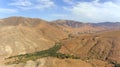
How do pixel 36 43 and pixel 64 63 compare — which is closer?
pixel 64 63

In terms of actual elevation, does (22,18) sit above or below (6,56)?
above

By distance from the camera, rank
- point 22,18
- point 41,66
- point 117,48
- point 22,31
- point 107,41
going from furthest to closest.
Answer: point 22,18
point 22,31
point 107,41
point 117,48
point 41,66

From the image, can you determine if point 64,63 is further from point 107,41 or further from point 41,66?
point 107,41

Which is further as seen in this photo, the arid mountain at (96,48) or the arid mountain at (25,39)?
the arid mountain at (25,39)

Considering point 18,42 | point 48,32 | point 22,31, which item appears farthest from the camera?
point 48,32

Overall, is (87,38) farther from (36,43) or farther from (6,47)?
(6,47)

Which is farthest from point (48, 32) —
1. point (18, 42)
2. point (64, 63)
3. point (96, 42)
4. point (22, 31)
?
point (64, 63)

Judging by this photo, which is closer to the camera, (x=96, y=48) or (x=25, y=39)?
(x=96, y=48)

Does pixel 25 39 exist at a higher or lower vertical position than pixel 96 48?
higher

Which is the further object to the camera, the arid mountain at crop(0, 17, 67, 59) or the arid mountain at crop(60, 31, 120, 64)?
the arid mountain at crop(0, 17, 67, 59)
